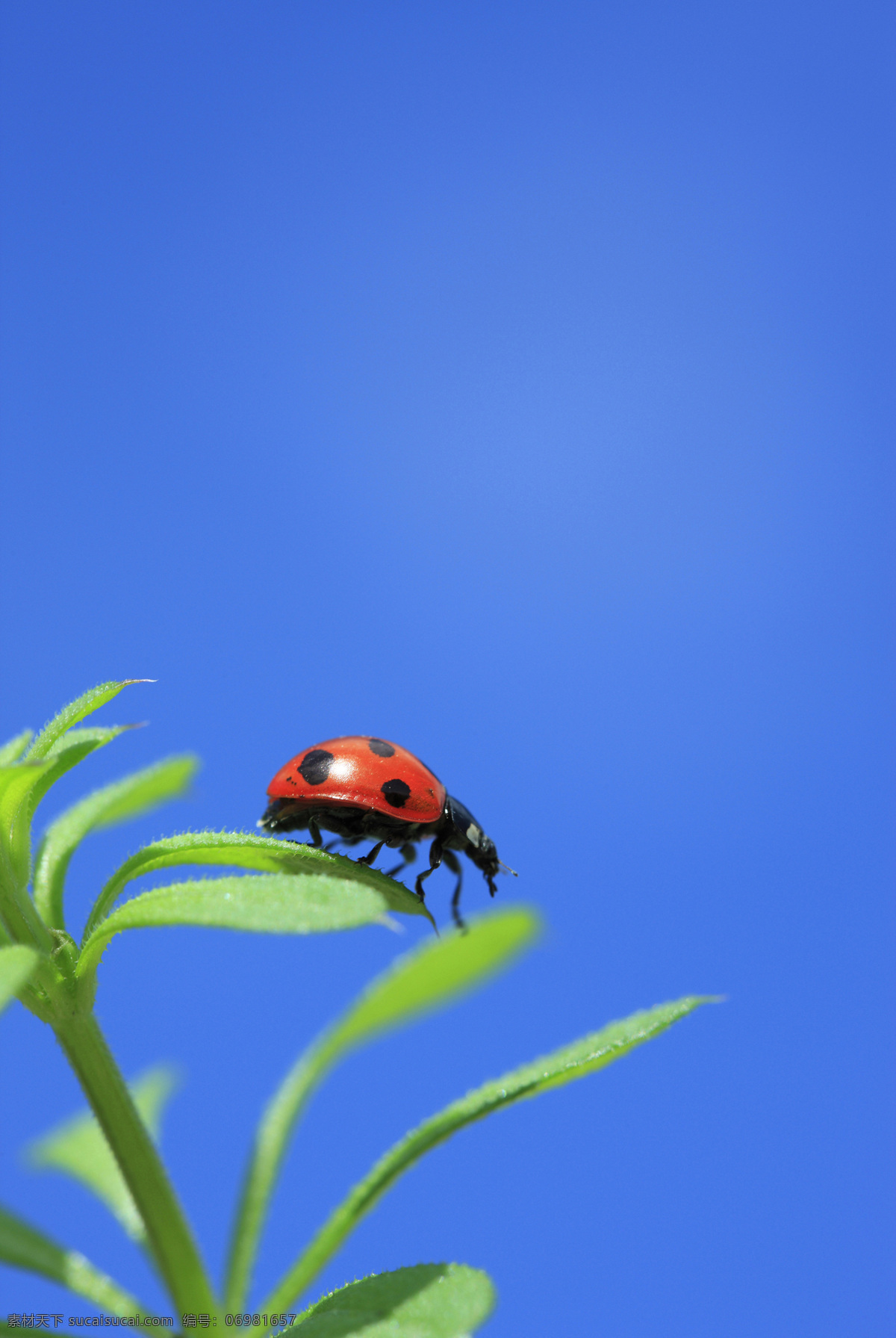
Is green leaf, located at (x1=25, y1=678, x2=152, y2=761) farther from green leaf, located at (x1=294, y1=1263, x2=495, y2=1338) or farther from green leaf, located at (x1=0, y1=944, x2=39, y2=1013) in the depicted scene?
green leaf, located at (x1=294, y1=1263, x2=495, y2=1338)

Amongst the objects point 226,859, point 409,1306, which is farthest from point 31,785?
point 409,1306

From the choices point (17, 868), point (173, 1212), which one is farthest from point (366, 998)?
point (17, 868)

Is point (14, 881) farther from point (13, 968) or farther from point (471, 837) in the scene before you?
point (471, 837)

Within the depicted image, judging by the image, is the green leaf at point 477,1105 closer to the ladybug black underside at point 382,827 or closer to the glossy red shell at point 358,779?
the ladybug black underside at point 382,827

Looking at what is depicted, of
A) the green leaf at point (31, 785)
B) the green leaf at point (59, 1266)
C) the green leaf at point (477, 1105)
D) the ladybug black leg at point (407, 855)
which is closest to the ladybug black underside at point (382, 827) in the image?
the ladybug black leg at point (407, 855)

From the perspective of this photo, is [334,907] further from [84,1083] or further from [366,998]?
[366,998]
